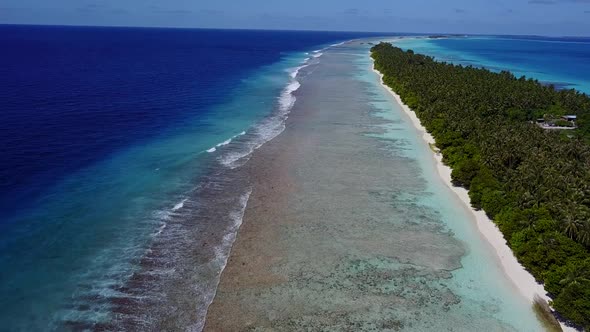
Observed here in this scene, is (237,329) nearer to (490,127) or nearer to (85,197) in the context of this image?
(85,197)

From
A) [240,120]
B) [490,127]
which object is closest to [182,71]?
[240,120]

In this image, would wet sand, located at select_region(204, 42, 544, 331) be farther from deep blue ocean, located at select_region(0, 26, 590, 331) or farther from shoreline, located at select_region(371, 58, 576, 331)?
shoreline, located at select_region(371, 58, 576, 331)

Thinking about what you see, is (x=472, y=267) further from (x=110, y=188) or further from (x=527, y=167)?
(x=110, y=188)

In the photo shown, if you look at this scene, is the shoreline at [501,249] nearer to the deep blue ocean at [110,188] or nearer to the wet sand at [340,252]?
the wet sand at [340,252]

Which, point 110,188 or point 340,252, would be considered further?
point 110,188

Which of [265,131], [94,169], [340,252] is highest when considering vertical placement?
[265,131]

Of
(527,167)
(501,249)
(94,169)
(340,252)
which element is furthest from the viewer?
(94,169)

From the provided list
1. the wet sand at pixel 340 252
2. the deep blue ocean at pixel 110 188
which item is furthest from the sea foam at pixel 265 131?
the wet sand at pixel 340 252

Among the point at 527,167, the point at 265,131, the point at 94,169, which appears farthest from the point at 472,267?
the point at 265,131
